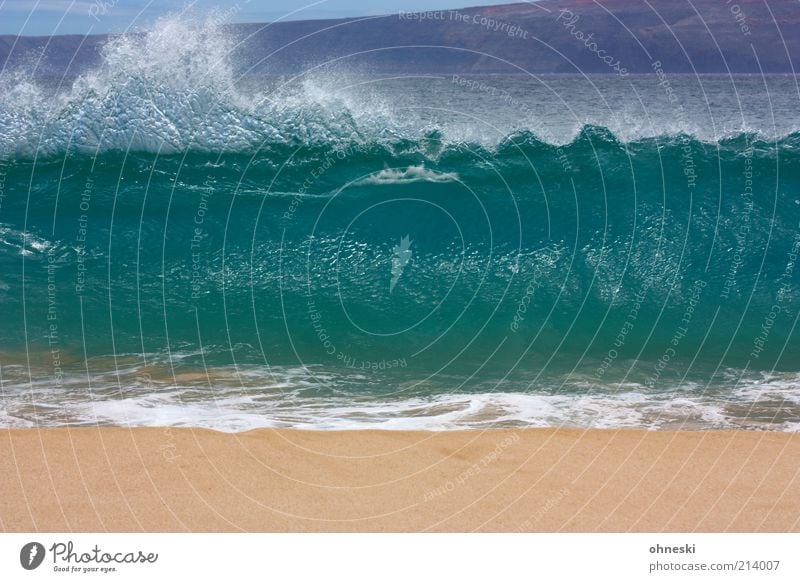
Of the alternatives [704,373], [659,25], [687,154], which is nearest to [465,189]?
[687,154]

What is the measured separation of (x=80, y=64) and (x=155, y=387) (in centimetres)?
3032

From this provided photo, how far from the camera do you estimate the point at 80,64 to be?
35.6m

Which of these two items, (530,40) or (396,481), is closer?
(396,481)

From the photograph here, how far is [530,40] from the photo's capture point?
35.2 metres
